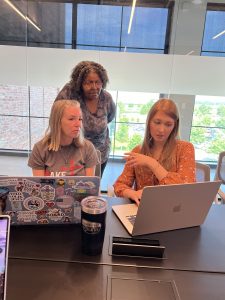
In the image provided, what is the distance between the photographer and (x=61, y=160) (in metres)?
1.62

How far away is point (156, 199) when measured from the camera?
1005 mm

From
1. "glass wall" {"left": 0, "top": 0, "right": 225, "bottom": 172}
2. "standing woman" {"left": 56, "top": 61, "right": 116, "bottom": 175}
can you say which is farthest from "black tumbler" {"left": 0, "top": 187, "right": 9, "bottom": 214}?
"glass wall" {"left": 0, "top": 0, "right": 225, "bottom": 172}

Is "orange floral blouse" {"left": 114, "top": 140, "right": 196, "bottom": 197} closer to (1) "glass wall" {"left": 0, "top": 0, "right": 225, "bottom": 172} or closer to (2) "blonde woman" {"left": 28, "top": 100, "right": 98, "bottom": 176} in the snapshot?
(2) "blonde woman" {"left": 28, "top": 100, "right": 98, "bottom": 176}

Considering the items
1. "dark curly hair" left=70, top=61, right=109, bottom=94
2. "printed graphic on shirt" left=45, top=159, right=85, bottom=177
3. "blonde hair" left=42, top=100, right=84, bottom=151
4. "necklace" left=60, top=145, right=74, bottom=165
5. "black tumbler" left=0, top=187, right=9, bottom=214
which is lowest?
"printed graphic on shirt" left=45, top=159, right=85, bottom=177

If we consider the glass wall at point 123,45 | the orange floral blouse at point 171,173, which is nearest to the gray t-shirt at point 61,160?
the orange floral blouse at point 171,173

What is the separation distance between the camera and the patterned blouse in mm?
2268

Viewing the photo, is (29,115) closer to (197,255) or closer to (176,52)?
(176,52)

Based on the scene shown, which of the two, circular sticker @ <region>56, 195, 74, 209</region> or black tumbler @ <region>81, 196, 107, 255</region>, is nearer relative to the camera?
black tumbler @ <region>81, 196, 107, 255</region>

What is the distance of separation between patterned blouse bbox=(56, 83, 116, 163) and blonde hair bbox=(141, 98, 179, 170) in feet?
2.76

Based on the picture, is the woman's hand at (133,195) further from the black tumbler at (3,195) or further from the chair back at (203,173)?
the chair back at (203,173)

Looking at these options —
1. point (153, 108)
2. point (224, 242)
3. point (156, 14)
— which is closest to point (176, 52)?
point (156, 14)

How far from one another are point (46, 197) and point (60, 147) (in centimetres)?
60

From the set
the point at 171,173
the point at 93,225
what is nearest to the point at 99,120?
the point at 171,173

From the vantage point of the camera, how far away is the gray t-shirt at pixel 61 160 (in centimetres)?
159
